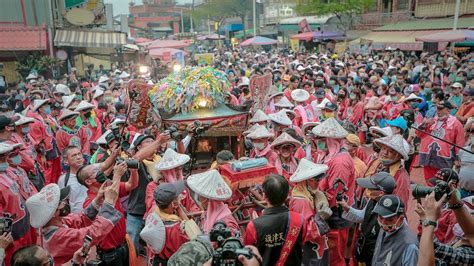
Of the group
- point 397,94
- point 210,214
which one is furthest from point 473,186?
point 397,94

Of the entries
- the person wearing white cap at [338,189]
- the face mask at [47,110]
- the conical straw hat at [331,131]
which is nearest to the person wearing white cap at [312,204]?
the person wearing white cap at [338,189]

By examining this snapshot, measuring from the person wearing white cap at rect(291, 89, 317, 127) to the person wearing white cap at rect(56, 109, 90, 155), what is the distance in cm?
438

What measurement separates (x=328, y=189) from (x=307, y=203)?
0.80 metres

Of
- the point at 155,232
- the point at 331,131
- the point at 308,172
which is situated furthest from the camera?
the point at 331,131

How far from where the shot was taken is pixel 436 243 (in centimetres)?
309

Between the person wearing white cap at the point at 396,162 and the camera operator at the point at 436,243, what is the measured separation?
146 centimetres

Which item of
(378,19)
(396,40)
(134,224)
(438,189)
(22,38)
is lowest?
(134,224)

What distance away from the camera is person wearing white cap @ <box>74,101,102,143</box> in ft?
26.9

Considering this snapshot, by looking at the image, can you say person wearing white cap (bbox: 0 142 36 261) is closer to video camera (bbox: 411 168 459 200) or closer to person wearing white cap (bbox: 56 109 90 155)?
person wearing white cap (bbox: 56 109 90 155)

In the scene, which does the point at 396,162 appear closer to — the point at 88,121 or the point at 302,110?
the point at 302,110

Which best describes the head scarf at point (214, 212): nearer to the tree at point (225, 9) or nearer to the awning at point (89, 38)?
the awning at point (89, 38)

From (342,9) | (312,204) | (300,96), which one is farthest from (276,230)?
(342,9)

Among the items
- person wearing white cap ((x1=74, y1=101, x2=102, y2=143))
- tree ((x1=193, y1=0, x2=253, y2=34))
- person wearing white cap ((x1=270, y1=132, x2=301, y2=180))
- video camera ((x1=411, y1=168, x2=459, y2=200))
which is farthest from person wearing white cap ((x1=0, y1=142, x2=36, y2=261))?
tree ((x1=193, y1=0, x2=253, y2=34))

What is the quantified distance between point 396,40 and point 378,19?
799 cm
